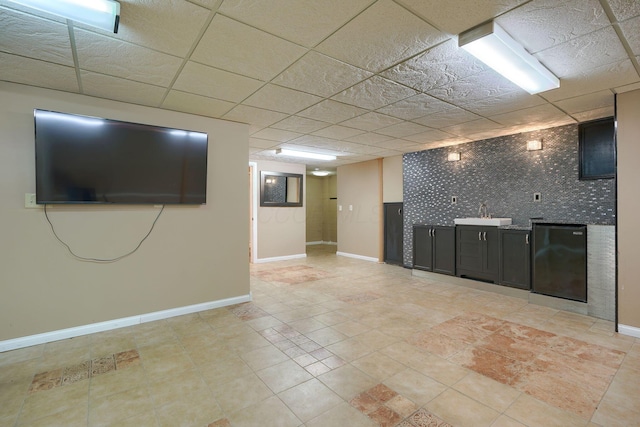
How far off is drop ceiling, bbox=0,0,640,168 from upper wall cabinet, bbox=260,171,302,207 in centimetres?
332

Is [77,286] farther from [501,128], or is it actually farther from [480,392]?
[501,128]

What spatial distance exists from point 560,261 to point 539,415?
2.71m

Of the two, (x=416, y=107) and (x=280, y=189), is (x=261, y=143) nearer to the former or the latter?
(x=280, y=189)

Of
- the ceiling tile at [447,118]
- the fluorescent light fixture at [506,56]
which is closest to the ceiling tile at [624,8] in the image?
the fluorescent light fixture at [506,56]

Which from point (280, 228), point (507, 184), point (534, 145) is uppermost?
point (534, 145)

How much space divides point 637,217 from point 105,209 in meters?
5.57

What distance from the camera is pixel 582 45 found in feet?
7.07

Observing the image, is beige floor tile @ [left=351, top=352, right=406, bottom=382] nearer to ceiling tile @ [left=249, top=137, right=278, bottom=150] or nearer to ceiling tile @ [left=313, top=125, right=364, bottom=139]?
ceiling tile @ [left=313, top=125, right=364, bottom=139]

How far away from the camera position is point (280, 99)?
3.15 m

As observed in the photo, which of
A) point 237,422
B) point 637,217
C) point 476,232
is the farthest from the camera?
point 476,232

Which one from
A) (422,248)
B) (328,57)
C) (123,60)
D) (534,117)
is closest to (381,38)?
(328,57)

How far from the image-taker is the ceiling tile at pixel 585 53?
207 cm

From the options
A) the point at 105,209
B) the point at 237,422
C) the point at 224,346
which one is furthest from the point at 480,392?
the point at 105,209

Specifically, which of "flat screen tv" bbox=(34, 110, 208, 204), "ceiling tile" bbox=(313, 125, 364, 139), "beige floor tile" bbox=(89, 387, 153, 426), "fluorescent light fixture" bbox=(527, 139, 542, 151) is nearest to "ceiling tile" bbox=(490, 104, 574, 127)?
"fluorescent light fixture" bbox=(527, 139, 542, 151)
